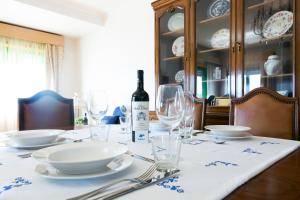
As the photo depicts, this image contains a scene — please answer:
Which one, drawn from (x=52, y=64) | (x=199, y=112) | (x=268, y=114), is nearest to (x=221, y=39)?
(x=199, y=112)

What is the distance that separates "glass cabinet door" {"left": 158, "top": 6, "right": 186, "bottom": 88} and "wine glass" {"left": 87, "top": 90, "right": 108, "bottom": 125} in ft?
4.39

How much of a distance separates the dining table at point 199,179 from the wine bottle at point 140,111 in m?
0.15

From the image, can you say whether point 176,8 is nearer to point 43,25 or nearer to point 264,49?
point 264,49

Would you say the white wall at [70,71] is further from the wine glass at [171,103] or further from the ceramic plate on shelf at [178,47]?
the wine glass at [171,103]

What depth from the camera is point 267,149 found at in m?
0.77

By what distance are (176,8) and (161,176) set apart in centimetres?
205

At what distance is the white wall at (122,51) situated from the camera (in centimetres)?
299

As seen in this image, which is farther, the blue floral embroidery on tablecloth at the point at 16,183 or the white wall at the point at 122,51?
the white wall at the point at 122,51

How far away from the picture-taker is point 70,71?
14.7 ft

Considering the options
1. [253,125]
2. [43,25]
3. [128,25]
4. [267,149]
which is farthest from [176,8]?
[43,25]

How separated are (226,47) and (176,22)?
64 centimetres

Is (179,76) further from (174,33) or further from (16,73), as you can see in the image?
(16,73)

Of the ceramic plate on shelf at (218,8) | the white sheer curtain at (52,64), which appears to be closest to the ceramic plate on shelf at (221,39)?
the ceramic plate on shelf at (218,8)

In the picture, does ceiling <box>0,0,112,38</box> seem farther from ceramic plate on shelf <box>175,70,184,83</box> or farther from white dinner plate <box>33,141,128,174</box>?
white dinner plate <box>33,141,128,174</box>
